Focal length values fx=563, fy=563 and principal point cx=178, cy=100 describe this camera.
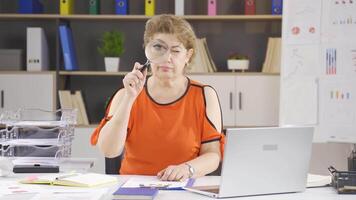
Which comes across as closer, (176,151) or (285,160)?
(285,160)

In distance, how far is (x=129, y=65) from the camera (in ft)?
14.2

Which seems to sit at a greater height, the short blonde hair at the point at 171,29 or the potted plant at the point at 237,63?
the short blonde hair at the point at 171,29

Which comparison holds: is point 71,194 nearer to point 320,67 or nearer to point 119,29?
point 320,67

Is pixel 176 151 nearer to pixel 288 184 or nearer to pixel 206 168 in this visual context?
pixel 206 168

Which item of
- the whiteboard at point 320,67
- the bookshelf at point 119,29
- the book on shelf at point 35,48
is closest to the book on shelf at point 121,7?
the bookshelf at point 119,29

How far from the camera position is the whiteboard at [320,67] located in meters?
3.28

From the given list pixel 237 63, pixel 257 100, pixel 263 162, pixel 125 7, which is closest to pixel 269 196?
pixel 263 162

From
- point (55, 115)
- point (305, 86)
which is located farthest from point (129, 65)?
point (55, 115)

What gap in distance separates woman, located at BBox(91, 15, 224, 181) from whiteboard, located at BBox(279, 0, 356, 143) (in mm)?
1161

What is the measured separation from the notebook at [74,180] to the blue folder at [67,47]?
2109mm

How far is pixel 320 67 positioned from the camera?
3.35 metres

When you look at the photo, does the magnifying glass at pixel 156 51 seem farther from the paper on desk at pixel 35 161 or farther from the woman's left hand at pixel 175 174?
the paper on desk at pixel 35 161

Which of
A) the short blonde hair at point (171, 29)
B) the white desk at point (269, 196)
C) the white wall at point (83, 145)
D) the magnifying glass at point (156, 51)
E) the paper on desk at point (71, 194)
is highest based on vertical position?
the short blonde hair at point (171, 29)

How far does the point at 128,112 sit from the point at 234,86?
75.6 inches
